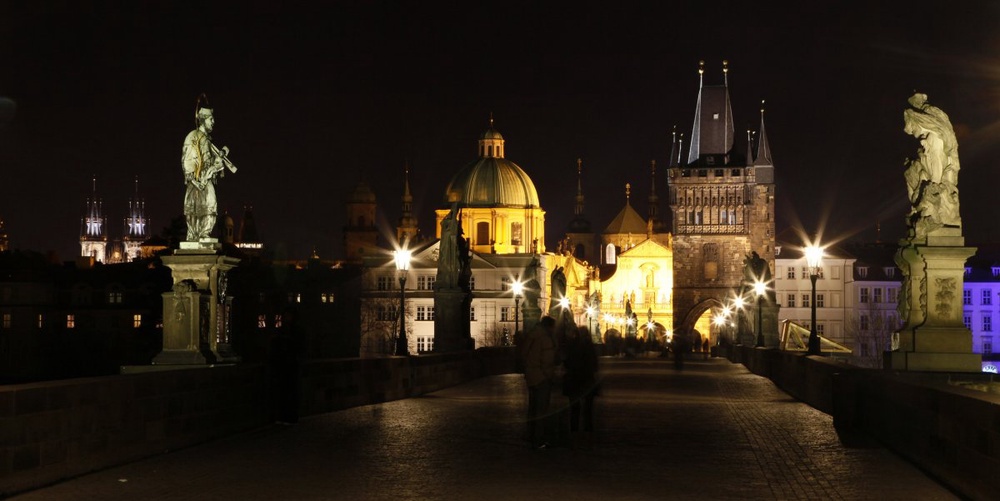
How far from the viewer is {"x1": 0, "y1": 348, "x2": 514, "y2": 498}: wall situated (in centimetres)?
1416

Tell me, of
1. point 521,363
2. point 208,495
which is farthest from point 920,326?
point 208,495

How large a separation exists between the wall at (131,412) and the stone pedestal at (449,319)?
14291 millimetres

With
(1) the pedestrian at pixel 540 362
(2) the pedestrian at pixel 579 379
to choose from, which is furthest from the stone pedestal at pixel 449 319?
(1) the pedestrian at pixel 540 362

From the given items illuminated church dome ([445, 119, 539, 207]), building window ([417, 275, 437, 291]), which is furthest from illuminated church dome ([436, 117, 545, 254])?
building window ([417, 275, 437, 291])

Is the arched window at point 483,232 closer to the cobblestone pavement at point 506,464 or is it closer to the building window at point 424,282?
the building window at point 424,282

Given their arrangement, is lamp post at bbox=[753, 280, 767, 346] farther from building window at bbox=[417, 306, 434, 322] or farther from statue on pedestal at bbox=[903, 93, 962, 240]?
building window at bbox=[417, 306, 434, 322]

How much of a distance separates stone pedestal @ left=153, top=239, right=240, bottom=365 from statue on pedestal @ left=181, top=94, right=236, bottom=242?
611 mm

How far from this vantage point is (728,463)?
1709 cm

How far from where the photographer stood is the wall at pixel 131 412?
14164 mm

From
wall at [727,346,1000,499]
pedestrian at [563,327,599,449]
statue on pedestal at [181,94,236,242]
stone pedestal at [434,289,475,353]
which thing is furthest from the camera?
stone pedestal at [434,289,475,353]

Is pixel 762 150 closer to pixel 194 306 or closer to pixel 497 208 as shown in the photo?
pixel 497 208

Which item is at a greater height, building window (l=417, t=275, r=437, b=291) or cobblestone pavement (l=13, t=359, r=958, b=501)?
building window (l=417, t=275, r=437, b=291)

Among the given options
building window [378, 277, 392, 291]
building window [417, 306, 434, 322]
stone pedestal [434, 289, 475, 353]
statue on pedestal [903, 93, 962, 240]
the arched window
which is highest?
the arched window

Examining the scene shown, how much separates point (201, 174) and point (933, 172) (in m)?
12.5
